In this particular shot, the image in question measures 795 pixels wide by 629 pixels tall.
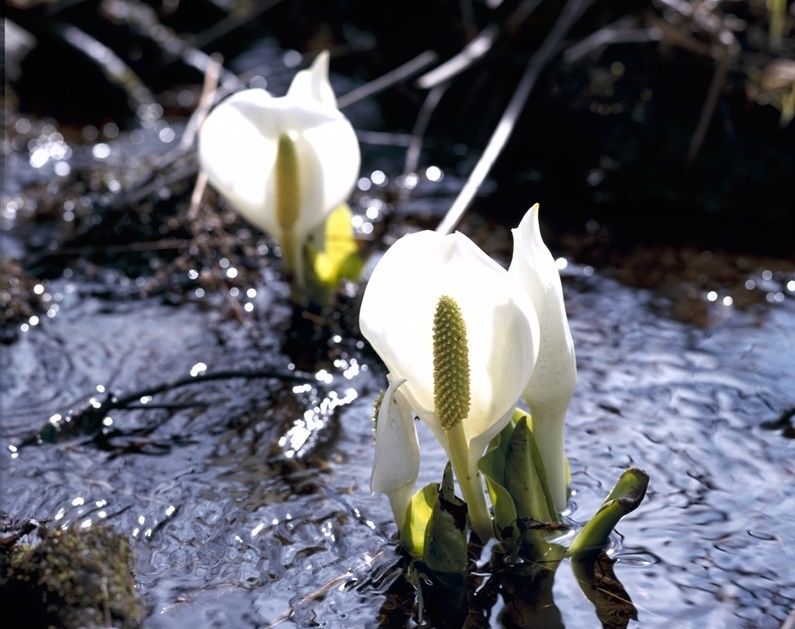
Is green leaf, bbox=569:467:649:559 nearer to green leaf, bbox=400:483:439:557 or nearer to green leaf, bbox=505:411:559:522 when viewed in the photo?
green leaf, bbox=505:411:559:522

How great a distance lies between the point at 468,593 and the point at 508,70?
3.31 meters

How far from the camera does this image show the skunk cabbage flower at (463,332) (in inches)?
62.6

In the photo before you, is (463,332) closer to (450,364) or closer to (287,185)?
(450,364)

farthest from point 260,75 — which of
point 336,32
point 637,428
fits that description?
point 637,428

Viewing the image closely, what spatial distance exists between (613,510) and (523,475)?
0.56 ft

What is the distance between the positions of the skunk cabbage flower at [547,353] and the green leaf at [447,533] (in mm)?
229

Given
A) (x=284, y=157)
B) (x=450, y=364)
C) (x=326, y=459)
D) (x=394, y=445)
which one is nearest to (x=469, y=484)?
(x=394, y=445)

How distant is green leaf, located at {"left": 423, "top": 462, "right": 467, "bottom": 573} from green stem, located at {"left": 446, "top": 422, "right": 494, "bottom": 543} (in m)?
0.05

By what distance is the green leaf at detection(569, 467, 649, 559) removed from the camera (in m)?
1.70

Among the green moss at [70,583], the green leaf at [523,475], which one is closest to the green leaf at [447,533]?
the green leaf at [523,475]

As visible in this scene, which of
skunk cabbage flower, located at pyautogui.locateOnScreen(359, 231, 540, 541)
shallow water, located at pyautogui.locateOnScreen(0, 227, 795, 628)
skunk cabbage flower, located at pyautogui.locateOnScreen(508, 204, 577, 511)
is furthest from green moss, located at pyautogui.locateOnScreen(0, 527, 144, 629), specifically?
skunk cabbage flower, located at pyautogui.locateOnScreen(508, 204, 577, 511)

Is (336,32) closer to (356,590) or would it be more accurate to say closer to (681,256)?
(681,256)

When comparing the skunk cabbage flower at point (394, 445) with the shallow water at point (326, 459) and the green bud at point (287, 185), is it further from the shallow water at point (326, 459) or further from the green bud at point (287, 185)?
the green bud at point (287, 185)

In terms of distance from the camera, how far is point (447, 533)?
5.52 ft
